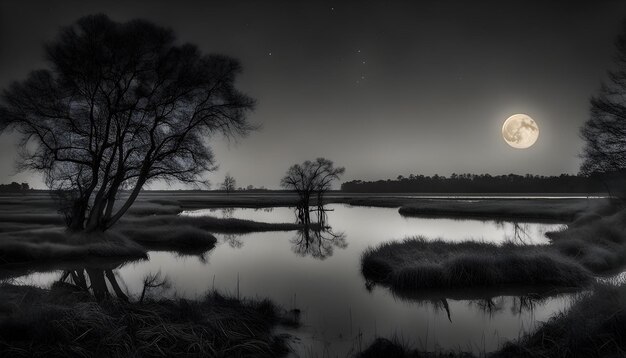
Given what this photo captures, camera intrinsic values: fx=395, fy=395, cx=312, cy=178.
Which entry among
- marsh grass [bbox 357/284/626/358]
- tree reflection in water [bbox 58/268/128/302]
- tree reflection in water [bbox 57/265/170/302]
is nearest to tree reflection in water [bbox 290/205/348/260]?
tree reflection in water [bbox 57/265/170/302]

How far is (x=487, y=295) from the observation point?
44.7 feet

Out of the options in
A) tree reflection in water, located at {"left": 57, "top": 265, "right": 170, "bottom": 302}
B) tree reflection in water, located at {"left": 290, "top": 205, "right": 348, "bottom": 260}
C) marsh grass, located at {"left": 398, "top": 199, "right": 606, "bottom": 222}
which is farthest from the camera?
marsh grass, located at {"left": 398, "top": 199, "right": 606, "bottom": 222}

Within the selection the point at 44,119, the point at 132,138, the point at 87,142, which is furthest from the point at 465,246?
the point at 44,119

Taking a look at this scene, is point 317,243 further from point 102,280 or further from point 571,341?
point 571,341

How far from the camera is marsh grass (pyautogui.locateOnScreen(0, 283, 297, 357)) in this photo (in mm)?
7262

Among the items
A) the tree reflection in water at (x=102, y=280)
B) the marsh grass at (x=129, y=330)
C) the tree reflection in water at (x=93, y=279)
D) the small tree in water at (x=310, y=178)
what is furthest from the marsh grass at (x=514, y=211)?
the marsh grass at (x=129, y=330)

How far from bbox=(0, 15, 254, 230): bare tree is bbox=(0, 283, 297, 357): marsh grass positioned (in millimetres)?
14706

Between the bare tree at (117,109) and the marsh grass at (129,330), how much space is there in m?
14.7

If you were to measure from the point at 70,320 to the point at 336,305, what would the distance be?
287 inches

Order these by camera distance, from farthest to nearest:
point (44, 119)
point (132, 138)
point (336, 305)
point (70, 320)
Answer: point (132, 138), point (44, 119), point (336, 305), point (70, 320)

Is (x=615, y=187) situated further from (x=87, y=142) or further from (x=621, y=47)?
(x=87, y=142)

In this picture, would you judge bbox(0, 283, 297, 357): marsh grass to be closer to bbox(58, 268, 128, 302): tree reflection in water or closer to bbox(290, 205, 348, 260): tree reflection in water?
bbox(58, 268, 128, 302): tree reflection in water

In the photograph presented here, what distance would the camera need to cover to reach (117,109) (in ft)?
74.9

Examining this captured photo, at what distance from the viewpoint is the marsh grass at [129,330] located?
726 centimetres
